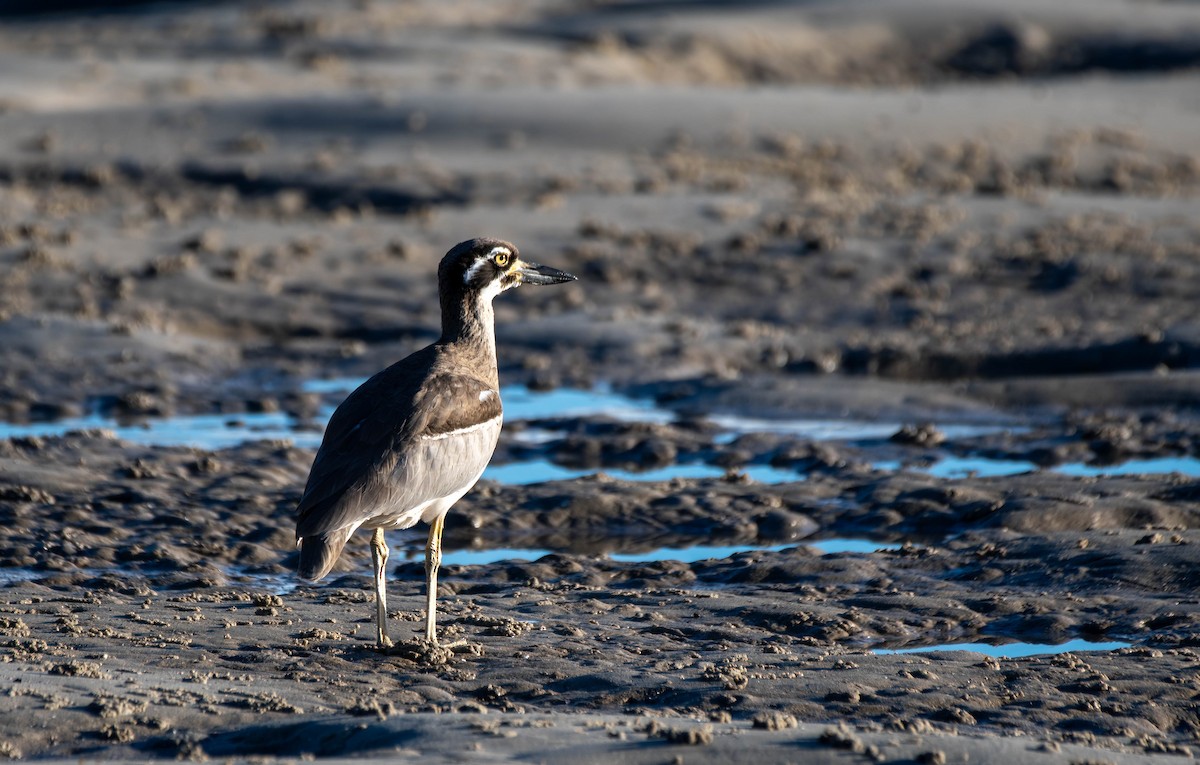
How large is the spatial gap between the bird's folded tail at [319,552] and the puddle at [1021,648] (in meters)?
2.41

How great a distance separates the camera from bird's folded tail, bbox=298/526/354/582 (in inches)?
253

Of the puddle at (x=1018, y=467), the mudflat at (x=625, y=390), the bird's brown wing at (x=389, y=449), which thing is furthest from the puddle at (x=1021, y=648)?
the puddle at (x=1018, y=467)

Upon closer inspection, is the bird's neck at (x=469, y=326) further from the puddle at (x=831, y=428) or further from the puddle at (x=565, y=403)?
the puddle at (x=565, y=403)

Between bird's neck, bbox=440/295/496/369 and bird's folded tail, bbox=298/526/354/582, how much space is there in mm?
1434

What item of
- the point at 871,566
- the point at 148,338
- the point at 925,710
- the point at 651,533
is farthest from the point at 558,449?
the point at 925,710

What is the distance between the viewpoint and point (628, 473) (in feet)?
34.5

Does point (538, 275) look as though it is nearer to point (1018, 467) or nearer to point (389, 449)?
point (389, 449)

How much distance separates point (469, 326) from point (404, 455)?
111 cm

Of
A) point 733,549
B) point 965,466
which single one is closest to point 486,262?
point 733,549

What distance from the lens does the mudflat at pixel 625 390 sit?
6223 millimetres

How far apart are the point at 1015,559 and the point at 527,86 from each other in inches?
588

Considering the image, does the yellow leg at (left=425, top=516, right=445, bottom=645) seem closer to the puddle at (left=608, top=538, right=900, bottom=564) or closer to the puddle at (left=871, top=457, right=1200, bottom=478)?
the puddle at (left=608, top=538, right=900, bottom=564)

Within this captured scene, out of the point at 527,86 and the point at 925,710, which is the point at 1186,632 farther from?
the point at 527,86

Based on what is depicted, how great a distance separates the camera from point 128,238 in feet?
51.9
